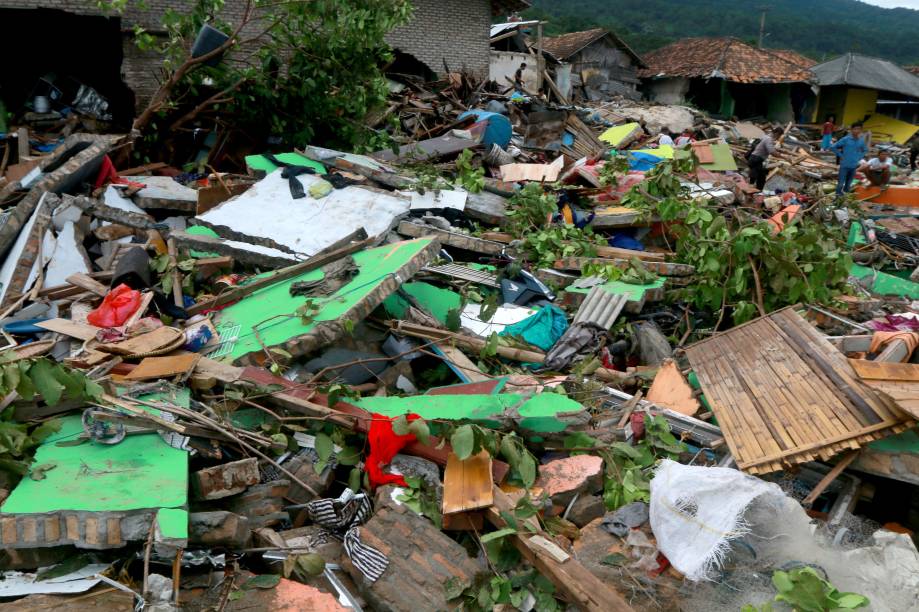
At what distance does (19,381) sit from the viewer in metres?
3.35

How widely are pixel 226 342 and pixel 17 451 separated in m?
1.75

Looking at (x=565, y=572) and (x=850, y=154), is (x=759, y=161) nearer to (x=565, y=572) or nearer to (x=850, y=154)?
(x=850, y=154)

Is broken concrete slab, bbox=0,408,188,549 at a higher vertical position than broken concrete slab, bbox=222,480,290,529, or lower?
higher

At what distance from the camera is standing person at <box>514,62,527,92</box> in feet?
57.3

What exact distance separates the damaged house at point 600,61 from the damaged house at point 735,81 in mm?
864

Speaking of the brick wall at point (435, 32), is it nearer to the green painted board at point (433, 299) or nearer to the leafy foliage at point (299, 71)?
the leafy foliage at point (299, 71)

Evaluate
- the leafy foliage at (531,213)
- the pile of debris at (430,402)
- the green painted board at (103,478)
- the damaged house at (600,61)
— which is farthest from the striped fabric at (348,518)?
the damaged house at (600,61)

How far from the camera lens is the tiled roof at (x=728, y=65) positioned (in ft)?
86.2

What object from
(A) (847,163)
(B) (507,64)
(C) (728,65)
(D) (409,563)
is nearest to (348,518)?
(D) (409,563)

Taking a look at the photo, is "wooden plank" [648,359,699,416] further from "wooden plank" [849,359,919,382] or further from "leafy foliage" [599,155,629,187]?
"leafy foliage" [599,155,629,187]

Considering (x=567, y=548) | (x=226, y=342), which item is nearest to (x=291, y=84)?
(x=226, y=342)

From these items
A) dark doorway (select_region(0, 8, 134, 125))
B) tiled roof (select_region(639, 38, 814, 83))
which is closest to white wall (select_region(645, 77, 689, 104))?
tiled roof (select_region(639, 38, 814, 83))

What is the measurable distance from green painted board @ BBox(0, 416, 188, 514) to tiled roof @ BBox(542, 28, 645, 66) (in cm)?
2503

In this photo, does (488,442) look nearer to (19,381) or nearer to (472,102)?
(19,381)
